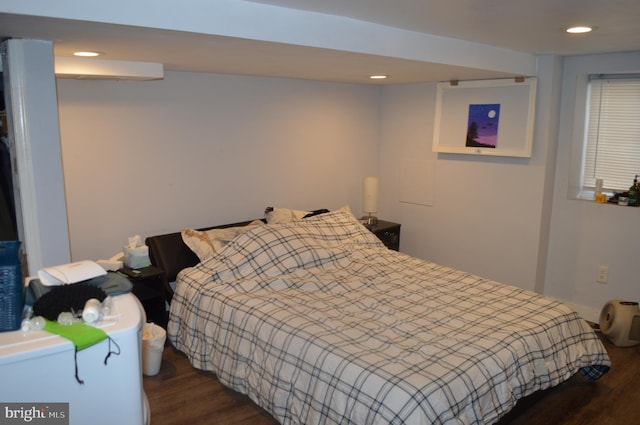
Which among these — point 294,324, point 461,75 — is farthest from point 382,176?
point 294,324

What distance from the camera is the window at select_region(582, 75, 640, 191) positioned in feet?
13.0

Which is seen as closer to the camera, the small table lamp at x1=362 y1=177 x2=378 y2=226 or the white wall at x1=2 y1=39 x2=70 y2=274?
the white wall at x1=2 y1=39 x2=70 y2=274

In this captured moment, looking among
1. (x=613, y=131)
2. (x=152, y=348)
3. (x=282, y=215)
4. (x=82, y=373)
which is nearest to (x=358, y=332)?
(x=152, y=348)

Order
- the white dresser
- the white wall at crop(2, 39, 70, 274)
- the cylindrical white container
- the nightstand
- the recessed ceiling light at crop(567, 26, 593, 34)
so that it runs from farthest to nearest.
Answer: the nightstand < the recessed ceiling light at crop(567, 26, 593, 34) < the white wall at crop(2, 39, 70, 274) < the cylindrical white container < the white dresser

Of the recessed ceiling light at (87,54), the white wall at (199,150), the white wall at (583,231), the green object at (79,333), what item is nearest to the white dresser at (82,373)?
the green object at (79,333)

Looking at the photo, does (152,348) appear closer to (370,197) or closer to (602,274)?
(370,197)

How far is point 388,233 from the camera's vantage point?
4820mm

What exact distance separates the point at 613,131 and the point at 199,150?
3191 millimetres

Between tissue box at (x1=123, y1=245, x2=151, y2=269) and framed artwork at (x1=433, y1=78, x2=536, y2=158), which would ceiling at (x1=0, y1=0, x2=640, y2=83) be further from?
tissue box at (x1=123, y1=245, x2=151, y2=269)

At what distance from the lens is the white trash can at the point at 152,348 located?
10.3 ft

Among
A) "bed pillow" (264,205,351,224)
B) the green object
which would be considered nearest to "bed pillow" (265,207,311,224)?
"bed pillow" (264,205,351,224)

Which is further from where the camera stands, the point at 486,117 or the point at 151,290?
the point at 486,117

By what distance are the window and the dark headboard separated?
3213mm

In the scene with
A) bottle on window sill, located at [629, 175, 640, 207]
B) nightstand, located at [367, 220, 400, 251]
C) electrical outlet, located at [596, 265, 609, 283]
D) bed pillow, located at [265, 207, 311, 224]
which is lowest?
electrical outlet, located at [596, 265, 609, 283]
